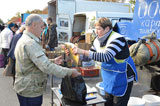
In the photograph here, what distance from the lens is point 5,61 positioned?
19.7 ft

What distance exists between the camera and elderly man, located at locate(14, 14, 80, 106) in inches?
75.1

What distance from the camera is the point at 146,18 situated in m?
4.52

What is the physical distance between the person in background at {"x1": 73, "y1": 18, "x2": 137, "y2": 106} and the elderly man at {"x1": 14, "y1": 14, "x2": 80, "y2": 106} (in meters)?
0.43

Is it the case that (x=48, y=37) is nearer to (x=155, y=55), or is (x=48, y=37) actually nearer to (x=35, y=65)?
(x=155, y=55)

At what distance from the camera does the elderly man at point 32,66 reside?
75.1 inches

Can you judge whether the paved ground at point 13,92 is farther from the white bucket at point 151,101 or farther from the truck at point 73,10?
the truck at point 73,10

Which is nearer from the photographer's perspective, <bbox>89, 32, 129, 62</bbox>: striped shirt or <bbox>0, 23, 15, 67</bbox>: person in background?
<bbox>89, 32, 129, 62</bbox>: striped shirt

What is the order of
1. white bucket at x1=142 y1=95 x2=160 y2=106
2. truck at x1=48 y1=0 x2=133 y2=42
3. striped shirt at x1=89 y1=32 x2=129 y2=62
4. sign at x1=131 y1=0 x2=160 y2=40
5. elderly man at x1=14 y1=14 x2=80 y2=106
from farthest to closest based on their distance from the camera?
truck at x1=48 y1=0 x2=133 y2=42, sign at x1=131 y1=0 x2=160 y2=40, white bucket at x1=142 y1=95 x2=160 y2=106, striped shirt at x1=89 y1=32 x2=129 y2=62, elderly man at x1=14 y1=14 x2=80 y2=106

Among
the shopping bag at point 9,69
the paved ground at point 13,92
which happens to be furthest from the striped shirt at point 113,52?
the shopping bag at point 9,69

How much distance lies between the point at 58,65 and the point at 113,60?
2.50 ft

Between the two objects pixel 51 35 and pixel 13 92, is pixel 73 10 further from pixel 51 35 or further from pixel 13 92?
pixel 13 92

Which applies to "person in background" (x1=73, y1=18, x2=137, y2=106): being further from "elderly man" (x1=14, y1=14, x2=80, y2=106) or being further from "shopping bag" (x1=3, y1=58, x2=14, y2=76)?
"shopping bag" (x1=3, y1=58, x2=14, y2=76)

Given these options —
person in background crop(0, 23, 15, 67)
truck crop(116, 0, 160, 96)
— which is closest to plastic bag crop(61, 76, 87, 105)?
truck crop(116, 0, 160, 96)

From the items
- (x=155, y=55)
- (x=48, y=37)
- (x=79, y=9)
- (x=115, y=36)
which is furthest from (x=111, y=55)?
(x=79, y=9)
